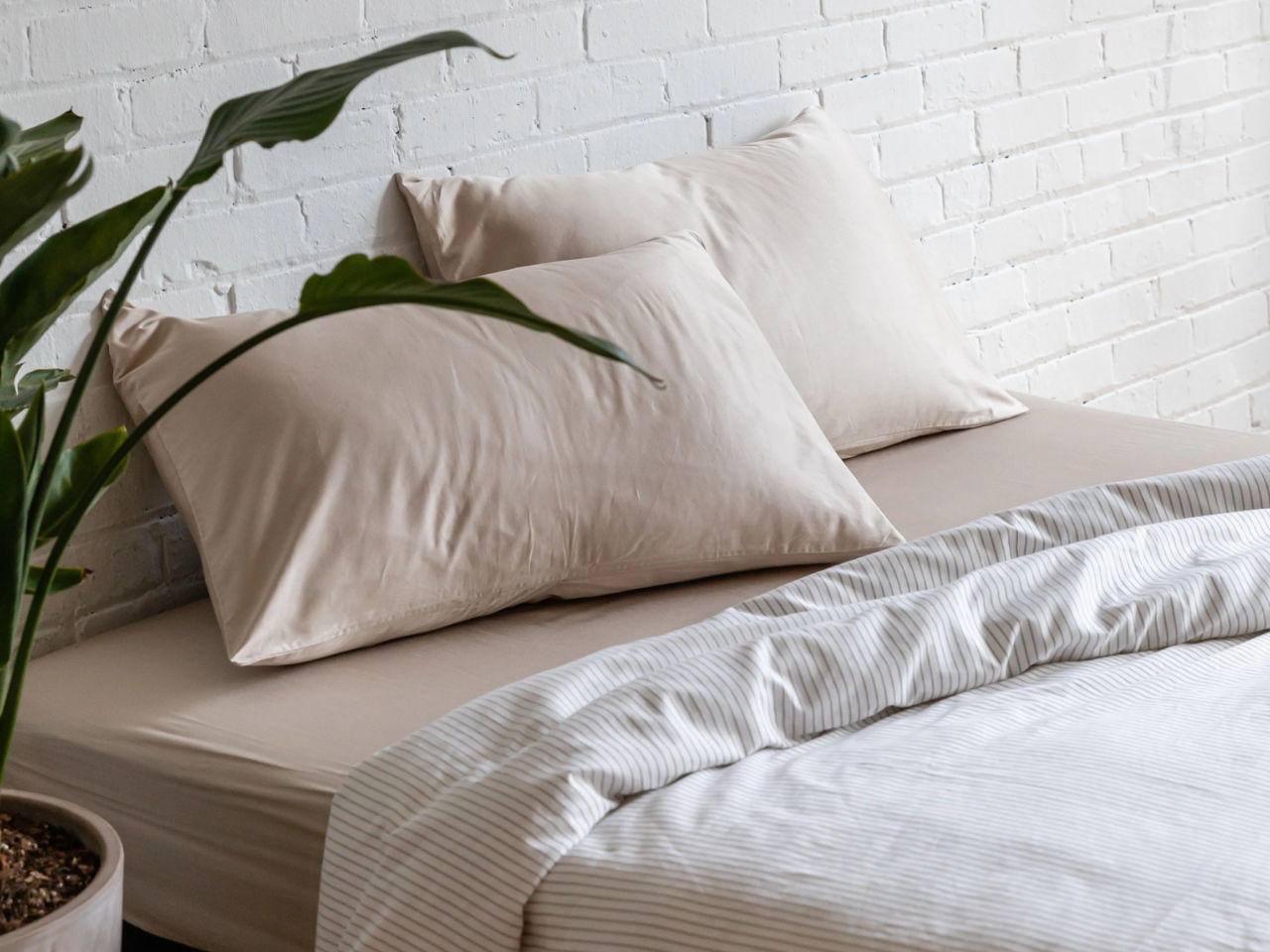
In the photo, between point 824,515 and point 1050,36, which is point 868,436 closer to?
point 824,515

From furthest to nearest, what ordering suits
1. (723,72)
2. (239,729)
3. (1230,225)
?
(1230,225) < (723,72) < (239,729)

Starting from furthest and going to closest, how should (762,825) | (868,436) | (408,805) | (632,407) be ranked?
(868,436) < (632,407) < (408,805) < (762,825)

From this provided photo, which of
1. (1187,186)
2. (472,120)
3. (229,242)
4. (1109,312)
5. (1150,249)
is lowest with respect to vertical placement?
(1109,312)

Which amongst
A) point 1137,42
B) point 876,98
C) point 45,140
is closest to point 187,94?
point 45,140

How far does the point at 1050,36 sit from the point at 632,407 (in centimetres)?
151

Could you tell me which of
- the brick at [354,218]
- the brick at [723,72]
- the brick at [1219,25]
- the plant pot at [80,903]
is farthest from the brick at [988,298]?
the plant pot at [80,903]

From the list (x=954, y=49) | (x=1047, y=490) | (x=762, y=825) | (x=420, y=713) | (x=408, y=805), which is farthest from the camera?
(x=954, y=49)

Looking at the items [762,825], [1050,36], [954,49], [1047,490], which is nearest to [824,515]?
[1047,490]

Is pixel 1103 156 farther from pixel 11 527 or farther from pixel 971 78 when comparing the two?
pixel 11 527

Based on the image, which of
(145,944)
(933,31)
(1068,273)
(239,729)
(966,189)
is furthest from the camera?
(1068,273)

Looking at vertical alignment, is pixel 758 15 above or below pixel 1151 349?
above

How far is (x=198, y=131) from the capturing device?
5.71 feet

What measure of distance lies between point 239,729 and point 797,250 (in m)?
1.01

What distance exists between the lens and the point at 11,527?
102 cm
